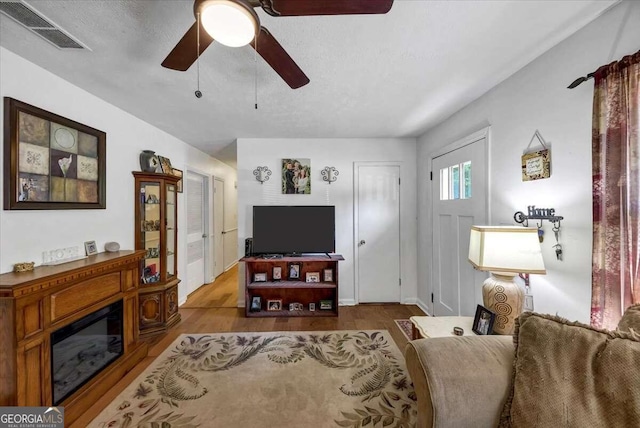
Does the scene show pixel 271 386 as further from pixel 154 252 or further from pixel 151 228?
pixel 151 228

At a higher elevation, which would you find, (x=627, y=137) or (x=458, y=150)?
(x=458, y=150)

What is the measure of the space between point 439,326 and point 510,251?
64cm

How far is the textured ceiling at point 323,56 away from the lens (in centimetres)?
124

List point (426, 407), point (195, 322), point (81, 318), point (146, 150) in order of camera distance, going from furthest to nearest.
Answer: point (195, 322), point (146, 150), point (81, 318), point (426, 407)

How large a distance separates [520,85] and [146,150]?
3.56 meters

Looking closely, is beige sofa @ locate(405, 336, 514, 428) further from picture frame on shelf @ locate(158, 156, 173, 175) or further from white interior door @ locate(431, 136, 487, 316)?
picture frame on shelf @ locate(158, 156, 173, 175)

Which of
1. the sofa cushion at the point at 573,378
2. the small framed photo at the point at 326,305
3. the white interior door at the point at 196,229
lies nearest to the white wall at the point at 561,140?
the sofa cushion at the point at 573,378

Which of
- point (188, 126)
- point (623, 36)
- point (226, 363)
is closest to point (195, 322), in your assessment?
point (226, 363)

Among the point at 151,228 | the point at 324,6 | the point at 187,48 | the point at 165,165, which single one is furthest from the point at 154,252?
the point at 324,6

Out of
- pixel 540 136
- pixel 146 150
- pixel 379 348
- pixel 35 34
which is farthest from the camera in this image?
pixel 146 150

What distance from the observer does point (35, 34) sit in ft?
4.54

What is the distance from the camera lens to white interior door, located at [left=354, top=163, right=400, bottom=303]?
3.42 m

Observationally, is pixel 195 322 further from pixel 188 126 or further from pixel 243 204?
pixel 188 126

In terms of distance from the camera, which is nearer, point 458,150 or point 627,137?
point 627,137
